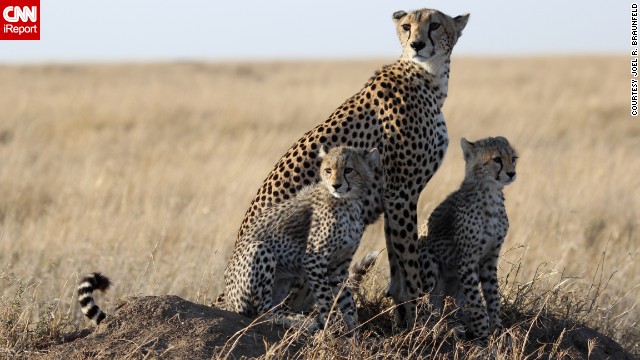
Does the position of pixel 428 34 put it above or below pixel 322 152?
above

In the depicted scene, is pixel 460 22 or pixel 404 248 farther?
pixel 460 22

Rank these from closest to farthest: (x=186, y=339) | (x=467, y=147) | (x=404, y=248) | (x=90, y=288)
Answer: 1. (x=186, y=339)
2. (x=90, y=288)
3. (x=467, y=147)
4. (x=404, y=248)

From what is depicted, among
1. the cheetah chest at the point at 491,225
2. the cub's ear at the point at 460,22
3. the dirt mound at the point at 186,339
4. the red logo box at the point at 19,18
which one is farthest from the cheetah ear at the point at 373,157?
the red logo box at the point at 19,18

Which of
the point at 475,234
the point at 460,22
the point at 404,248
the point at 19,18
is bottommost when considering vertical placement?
the point at 404,248

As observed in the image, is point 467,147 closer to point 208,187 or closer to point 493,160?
point 493,160

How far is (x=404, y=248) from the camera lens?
4.48 m

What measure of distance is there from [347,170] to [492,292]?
0.88 meters

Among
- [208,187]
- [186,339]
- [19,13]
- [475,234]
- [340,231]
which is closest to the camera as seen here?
[186,339]

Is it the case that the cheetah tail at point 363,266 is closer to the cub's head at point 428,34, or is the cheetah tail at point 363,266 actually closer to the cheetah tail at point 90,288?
the cub's head at point 428,34

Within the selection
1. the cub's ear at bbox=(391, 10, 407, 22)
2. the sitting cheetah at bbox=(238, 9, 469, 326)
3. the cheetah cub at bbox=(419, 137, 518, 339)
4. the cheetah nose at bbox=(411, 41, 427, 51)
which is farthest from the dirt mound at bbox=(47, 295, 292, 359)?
the cub's ear at bbox=(391, 10, 407, 22)

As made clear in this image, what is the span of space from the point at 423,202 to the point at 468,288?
447 centimetres

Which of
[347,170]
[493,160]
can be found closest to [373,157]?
[347,170]

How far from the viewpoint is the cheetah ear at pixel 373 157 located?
4.18m

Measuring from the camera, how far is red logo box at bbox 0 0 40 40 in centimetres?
1337
